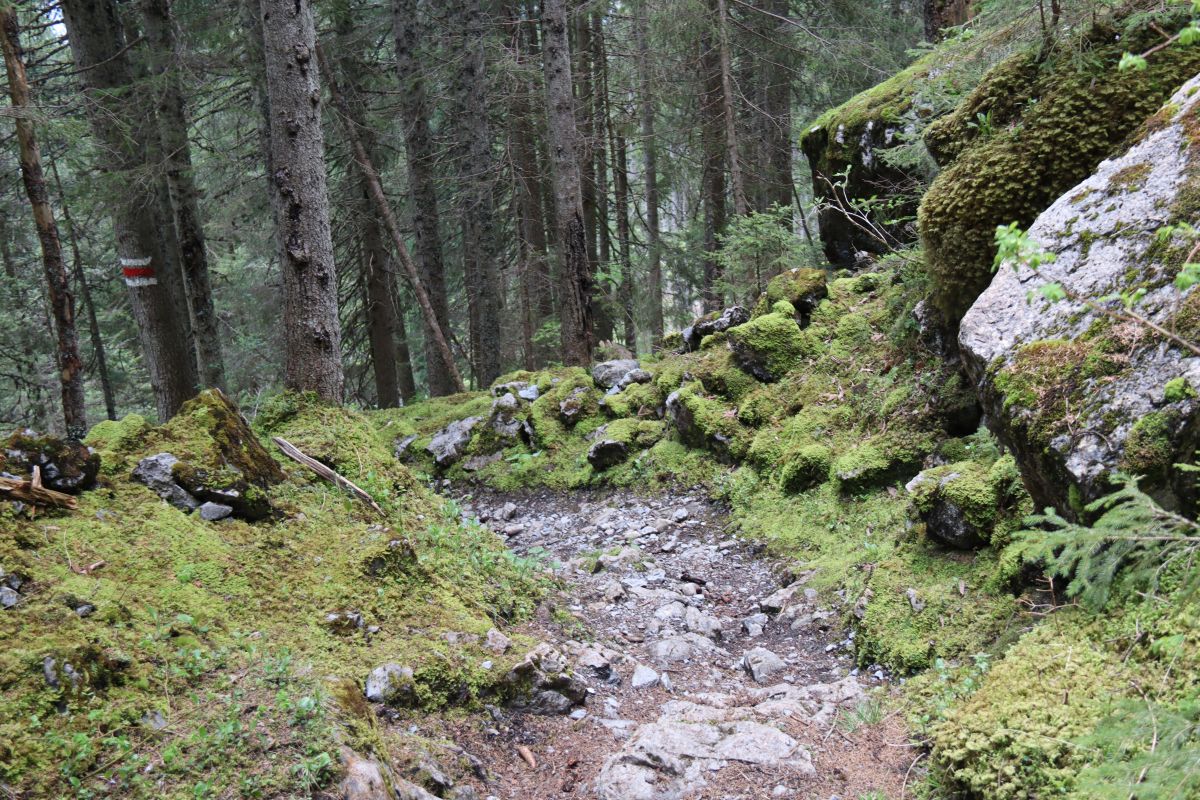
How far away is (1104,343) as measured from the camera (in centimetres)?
347

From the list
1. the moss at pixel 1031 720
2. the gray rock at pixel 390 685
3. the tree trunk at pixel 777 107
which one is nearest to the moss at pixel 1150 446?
the moss at pixel 1031 720

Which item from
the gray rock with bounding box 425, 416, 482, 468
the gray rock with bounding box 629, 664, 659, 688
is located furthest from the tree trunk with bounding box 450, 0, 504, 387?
the gray rock with bounding box 629, 664, 659, 688

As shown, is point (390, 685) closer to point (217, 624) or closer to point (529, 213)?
point (217, 624)

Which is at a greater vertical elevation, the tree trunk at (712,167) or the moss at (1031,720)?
the tree trunk at (712,167)

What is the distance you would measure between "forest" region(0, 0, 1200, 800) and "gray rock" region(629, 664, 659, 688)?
0.04 metres

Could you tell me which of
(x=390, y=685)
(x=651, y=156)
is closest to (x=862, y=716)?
(x=390, y=685)

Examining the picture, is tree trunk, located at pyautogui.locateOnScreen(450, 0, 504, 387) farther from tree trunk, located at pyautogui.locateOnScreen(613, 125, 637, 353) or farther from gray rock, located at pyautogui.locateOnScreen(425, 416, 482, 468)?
gray rock, located at pyautogui.locateOnScreen(425, 416, 482, 468)

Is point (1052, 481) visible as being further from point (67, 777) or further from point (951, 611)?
point (67, 777)

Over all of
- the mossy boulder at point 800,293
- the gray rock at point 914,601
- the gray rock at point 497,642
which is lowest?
the gray rock at point 914,601

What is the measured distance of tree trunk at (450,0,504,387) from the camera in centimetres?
1325

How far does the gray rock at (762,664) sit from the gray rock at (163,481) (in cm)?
366

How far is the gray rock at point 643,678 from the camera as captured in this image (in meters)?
4.49

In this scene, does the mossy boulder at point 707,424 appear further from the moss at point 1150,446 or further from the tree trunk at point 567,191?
the moss at point 1150,446

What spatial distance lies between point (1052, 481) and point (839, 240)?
7.11 meters
